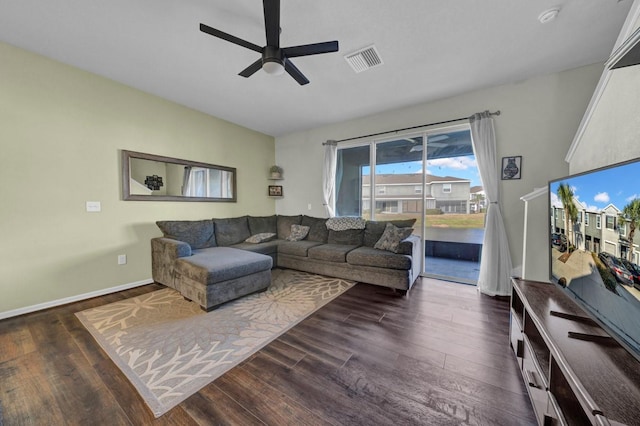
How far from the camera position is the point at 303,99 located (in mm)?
3219

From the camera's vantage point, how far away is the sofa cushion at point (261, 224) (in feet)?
13.7

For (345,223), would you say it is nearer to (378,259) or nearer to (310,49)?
(378,259)

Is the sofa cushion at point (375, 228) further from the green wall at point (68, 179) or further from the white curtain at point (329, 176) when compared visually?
the green wall at point (68, 179)

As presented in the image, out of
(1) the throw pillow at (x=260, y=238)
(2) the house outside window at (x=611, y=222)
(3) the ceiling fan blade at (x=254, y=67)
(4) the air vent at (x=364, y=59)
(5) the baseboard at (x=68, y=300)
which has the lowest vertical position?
(5) the baseboard at (x=68, y=300)

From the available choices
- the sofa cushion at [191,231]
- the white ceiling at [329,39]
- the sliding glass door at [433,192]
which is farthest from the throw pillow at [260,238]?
the white ceiling at [329,39]

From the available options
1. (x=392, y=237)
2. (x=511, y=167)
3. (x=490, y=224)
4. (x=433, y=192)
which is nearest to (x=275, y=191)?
(x=392, y=237)

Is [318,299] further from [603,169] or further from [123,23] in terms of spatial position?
[123,23]

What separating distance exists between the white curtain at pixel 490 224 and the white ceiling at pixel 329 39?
0.60m

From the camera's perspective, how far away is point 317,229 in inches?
160

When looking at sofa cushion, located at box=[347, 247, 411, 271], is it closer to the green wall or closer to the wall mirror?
the wall mirror

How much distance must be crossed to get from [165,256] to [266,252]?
4.51 ft

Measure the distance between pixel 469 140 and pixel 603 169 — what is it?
2431 mm

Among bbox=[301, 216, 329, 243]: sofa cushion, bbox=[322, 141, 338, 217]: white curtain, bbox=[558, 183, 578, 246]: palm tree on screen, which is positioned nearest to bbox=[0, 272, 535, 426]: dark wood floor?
bbox=[558, 183, 578, 246]: palm tree on screen

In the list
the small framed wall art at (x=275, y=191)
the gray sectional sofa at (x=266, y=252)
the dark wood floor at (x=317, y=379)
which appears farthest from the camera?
the small framed wall art at (x=275, y=191)
